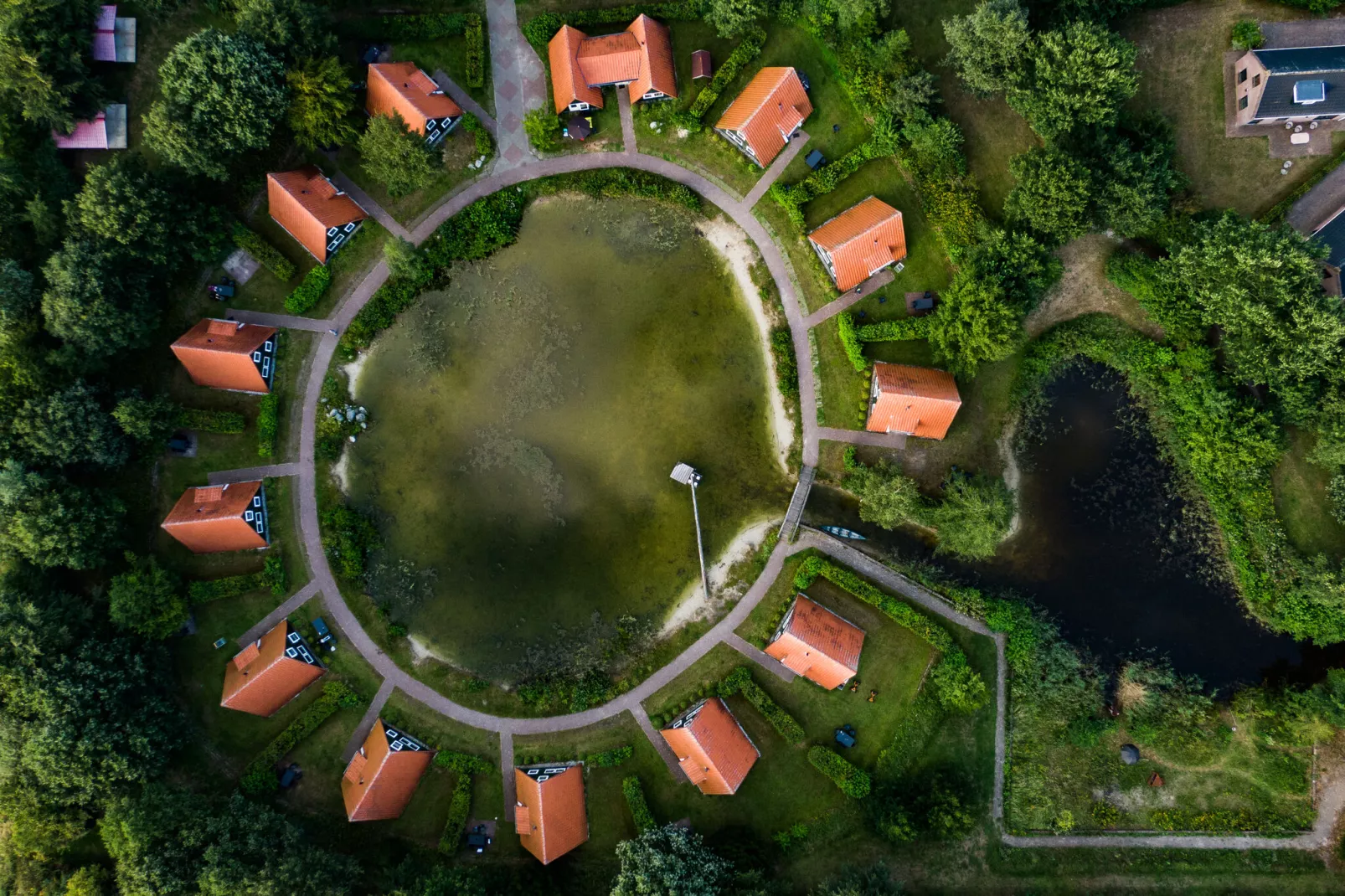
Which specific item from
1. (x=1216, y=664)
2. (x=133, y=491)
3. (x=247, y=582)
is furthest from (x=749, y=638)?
(x=133, y=491)

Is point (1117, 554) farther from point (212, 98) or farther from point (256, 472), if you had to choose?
point (212, 98)

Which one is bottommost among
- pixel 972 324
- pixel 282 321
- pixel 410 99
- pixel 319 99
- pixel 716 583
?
pixel 716 583

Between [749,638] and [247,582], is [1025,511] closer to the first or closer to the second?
[749,638]

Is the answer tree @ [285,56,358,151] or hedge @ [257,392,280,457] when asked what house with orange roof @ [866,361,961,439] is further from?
hedge @ [257,392,280,457]

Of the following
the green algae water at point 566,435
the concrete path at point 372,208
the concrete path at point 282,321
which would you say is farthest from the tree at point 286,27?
the concrete path at point 282,321

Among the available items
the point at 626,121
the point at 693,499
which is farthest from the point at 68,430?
the point at 626,121

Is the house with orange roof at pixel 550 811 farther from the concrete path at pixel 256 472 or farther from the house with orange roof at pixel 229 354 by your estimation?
the house with orange roof at pixel 229 354
